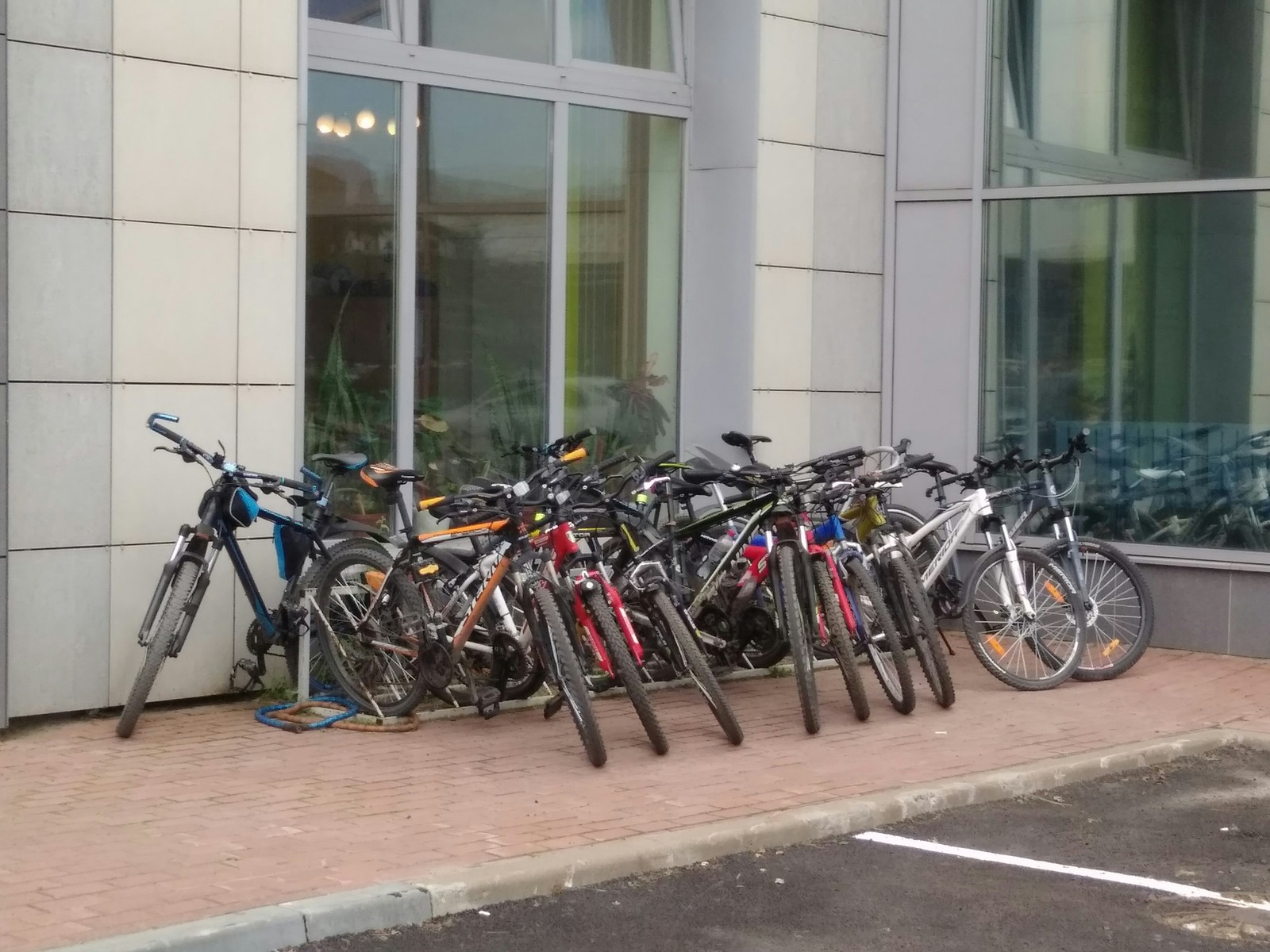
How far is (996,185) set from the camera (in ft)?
37.6

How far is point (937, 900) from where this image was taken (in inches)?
219

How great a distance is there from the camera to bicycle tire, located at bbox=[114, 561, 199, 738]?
7.70 metres

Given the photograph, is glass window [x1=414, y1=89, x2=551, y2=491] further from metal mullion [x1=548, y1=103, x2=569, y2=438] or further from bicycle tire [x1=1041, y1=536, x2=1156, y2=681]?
bicycle tire [x1=1041, y1=536, x2=1156, y2=681]

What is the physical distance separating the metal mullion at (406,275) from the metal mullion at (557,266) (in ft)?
3.37

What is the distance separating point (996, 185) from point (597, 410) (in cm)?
306

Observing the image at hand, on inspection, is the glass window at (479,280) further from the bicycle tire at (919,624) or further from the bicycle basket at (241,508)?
the bicycle tire at (919,624)

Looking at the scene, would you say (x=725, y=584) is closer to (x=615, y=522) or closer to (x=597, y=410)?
(x=615, y=522)

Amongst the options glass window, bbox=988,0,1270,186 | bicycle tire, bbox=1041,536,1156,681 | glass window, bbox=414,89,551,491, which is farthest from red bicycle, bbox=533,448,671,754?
glass window, bbox=988,0,1270,186

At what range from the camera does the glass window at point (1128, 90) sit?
35.0ft

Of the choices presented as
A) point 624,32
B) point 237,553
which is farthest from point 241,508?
point 624,32

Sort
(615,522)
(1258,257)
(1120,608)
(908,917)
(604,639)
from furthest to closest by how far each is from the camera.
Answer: (1258,257)
(1120,608)
(615,522)
(604,639)
(908,917)


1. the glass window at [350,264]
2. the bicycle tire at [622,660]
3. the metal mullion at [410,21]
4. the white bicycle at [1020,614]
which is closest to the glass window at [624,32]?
the metal mullion at [410,21]

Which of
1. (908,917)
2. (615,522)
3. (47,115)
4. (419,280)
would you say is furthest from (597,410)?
(908,917)

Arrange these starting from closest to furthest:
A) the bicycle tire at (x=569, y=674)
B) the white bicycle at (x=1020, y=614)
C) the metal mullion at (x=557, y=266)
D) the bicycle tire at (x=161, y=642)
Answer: the bicycle tire at (x=569, y=674), the bicycle tire at (x=161, y=642), the white bicycle at (x=1020, y=614), the metal mullion at (x=557, y=266)
